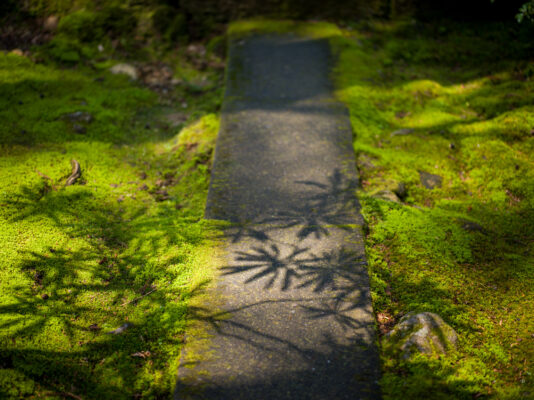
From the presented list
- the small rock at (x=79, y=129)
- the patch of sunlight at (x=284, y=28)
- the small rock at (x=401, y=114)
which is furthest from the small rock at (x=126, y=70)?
the small rock at (x=401, y=114)

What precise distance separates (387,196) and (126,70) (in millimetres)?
4696

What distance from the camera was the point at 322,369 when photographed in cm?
286

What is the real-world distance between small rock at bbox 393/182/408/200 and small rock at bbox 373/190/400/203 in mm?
88

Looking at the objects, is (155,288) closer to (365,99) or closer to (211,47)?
(365,99)

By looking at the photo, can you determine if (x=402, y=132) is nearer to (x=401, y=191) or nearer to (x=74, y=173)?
(x=401, y=191)

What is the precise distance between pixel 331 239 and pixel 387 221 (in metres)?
0.67

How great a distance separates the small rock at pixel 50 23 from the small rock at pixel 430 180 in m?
6.34

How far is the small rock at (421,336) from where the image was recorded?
9.66 ft

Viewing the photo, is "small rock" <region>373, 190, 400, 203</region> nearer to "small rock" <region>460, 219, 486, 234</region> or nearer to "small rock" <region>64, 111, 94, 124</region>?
"small rock" <region>460, 219, 486, 234</region>

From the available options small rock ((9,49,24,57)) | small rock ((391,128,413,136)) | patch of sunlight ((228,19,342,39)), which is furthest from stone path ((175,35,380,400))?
small rock ((9,49,24,57))

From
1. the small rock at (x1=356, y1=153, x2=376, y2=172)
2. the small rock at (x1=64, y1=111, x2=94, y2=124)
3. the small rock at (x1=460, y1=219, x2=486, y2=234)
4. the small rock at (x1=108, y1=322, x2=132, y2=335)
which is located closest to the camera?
the small rock at (x1=108, y1=322, x2=132, y2=335)

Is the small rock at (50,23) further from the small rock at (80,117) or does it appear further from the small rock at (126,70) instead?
the small rock at (80,117)

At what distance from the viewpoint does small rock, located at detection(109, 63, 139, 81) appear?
637 cm

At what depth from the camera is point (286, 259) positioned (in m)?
3.65
